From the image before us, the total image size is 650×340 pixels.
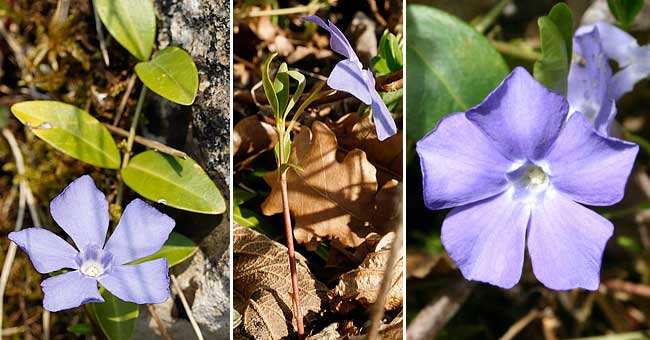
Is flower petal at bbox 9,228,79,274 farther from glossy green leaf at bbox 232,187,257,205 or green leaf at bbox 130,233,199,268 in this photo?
glossy green leaf at bbox 232,187,257,205

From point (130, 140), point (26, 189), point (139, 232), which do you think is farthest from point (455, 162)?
point (26, 189)

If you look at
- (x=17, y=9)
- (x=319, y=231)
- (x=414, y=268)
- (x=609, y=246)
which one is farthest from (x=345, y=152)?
(x=609, y=246)

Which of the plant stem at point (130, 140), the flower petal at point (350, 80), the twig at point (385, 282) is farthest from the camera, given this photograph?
the plant stem at point (130, 140)

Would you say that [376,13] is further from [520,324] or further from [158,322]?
[520,324]

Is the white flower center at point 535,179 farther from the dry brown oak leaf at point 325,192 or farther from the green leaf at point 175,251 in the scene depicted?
the green leaf at point 175,251

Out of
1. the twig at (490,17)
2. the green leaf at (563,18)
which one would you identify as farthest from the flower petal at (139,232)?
the twig at (490,17)

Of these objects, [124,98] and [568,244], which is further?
[124,98]

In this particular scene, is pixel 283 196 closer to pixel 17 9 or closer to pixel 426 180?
pixel 426 180
